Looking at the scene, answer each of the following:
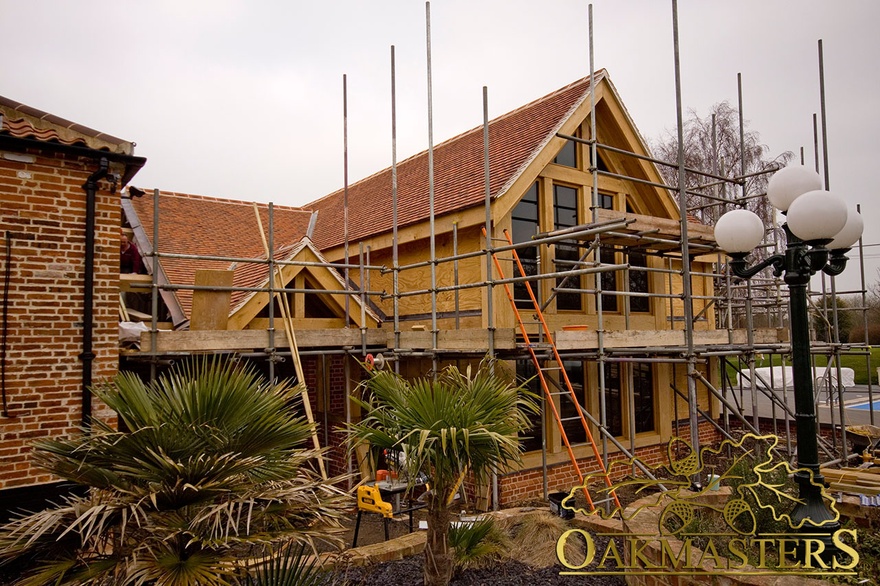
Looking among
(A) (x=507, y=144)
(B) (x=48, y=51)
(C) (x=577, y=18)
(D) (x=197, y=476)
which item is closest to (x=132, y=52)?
(B) (x=48, y=51)

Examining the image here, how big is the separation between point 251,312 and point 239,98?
31.7ft

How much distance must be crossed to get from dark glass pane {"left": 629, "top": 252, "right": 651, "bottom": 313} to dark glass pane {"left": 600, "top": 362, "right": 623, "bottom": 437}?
137 centimetres

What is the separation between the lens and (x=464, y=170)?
1150 cm

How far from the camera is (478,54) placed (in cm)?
1432

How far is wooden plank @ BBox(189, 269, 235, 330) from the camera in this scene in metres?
8.41

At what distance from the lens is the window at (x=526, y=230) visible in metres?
10.4

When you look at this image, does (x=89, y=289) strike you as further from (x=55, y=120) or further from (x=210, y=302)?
(x=55, y=120)

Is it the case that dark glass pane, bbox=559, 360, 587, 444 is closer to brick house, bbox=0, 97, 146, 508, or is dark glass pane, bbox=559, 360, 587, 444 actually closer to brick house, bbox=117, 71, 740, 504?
brick house, bbox=117, 71, 740, 504

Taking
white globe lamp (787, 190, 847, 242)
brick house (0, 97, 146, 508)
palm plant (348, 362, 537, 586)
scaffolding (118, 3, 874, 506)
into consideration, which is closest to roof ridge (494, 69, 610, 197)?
scaffolding (118, 3, 874, 506)

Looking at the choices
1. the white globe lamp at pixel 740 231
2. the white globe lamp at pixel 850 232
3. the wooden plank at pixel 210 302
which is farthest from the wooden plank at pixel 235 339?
the white globe lamp at pixel 850 232

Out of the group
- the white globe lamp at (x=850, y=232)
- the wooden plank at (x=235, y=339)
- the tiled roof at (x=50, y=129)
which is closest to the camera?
the white globe lamp at (x=850, y=232)

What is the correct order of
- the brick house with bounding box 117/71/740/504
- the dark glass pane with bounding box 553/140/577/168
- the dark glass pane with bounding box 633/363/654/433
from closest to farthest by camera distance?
the brick house with bounding box 117/71/740/504
the dark glass pane with bounding box 553/140/577/168
the dark glass pane with bounding box 633/363/654/433

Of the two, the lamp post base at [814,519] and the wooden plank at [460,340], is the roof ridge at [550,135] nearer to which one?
the wooden plank at [460,340]

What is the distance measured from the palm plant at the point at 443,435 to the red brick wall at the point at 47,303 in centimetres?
356
